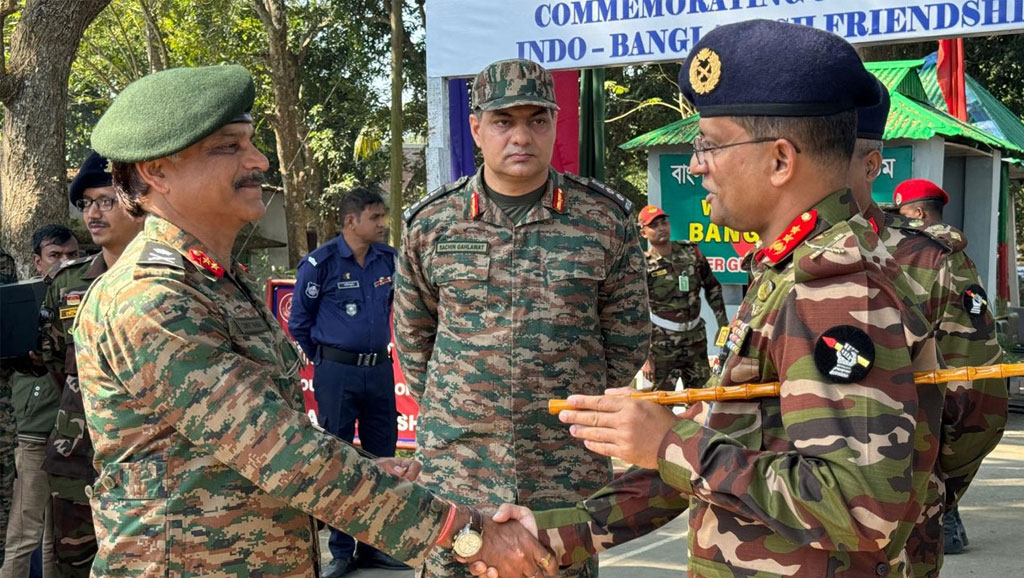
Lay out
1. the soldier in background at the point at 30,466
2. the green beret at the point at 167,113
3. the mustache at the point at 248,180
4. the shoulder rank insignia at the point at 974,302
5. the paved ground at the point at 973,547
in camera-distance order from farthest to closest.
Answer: the paved ground at the point at 973,547 → the soldier in background at the point at 30,466 → the shoulder rank insignia at the point at 974,302 → the mustache at the point at 248,180 → the green beret at the point at 167,113

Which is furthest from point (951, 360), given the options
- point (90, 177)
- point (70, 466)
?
point (70, 466)

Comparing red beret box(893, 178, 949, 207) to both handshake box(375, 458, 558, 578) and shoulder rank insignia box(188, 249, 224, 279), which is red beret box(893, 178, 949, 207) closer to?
handshake box(375, 458, 558, 578)

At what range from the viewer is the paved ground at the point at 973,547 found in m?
5.51

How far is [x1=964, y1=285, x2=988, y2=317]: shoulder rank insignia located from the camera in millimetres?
2943

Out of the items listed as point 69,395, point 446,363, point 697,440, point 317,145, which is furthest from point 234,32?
point 697,440

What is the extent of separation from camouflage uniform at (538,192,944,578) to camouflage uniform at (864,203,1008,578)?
0.88 meters

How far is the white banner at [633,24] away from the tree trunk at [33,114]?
351 cm

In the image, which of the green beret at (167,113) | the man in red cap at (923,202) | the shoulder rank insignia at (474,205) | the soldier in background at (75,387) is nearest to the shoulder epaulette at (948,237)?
the man in red cap at (923,202)

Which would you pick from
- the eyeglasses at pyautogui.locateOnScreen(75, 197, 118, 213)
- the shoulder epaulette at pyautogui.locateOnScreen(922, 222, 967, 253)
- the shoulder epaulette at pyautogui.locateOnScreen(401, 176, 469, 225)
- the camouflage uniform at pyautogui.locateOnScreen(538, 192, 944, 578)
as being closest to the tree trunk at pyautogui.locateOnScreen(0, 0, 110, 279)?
the eyeglasses at pyautogui.locateOnScreen(75, 197, 118, 213)

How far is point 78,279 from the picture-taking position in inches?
191

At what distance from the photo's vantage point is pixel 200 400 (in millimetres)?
2023

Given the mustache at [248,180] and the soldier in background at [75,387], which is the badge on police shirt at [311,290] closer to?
the soldier in background at [75,387]

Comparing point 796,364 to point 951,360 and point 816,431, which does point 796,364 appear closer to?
point 816,431

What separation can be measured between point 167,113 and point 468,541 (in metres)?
1.16
